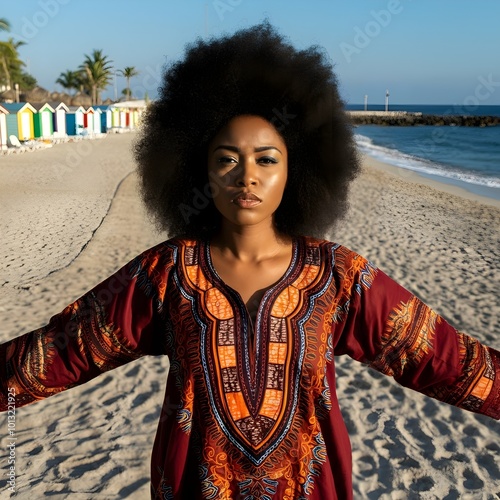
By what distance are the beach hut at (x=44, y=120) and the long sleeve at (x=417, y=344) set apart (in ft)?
92.1

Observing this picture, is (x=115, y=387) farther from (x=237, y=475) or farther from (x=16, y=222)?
(x=16, y=222)

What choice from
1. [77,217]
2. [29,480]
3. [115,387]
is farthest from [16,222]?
[29,480]

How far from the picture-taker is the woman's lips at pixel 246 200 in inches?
55.0

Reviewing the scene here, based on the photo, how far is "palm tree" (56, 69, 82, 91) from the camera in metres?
65.8

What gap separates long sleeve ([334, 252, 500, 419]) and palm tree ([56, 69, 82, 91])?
70.5 metres

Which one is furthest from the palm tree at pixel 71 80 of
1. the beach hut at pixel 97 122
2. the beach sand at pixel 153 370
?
the beach sand at pixel 153 370

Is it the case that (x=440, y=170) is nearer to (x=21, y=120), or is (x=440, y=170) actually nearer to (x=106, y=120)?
(x=21, y=120)

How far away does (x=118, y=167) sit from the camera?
20.5m

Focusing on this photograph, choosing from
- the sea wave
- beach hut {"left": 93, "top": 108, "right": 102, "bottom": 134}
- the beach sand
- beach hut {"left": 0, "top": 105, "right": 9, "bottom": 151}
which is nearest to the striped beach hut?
beach hut {"left": 93, "top": 108, "right": 102, "bottom": 134}

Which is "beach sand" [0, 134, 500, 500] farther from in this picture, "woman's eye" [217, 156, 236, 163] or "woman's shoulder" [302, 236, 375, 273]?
"woman's eye" [217, 156, 236, 163]

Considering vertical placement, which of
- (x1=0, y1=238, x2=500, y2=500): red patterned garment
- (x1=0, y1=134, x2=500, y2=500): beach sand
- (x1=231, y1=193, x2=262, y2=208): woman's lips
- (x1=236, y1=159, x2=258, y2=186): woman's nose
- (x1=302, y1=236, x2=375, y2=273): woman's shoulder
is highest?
(x1=236, y1=159, x2=258, y2=186): woman's nose

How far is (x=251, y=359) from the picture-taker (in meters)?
1.36

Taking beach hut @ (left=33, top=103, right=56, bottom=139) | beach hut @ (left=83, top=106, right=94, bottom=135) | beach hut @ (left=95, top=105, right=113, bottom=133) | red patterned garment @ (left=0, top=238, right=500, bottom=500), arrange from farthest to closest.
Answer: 1. beach hut @ (left=95, top=105, right=113, bottom=133)
2. beach hut @ (left=83, top=106, right=94, bottom=135)
3. beach hut @ (left=33, top=103, right=56, bottom=139)
4. red patterned garment @ (left=0, top=238, right=500, bottom=500)

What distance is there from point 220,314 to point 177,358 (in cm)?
16
